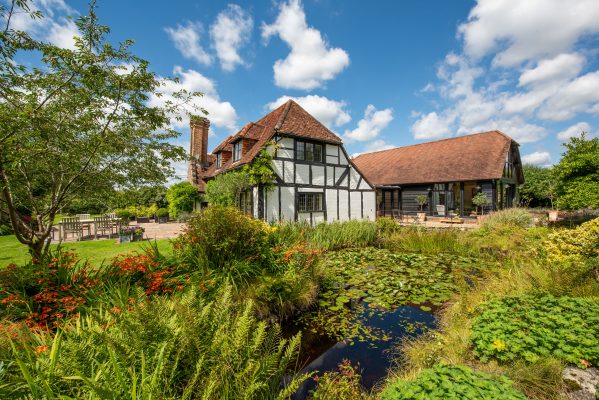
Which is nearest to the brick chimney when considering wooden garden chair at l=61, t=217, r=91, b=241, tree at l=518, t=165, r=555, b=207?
wooden garden chair at l=61, t=217, r=91, b=241

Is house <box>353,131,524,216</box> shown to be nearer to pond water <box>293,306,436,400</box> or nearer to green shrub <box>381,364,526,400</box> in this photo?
pond water <box>293,306,436,400</box>

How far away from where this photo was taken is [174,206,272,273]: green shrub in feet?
16.4

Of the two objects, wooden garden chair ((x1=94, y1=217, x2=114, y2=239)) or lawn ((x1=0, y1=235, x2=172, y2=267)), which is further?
wooden garden chair ((x1=94, y1=217, x2=114, y2=239))

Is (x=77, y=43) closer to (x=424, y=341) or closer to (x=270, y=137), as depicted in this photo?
(x=424, y=341)

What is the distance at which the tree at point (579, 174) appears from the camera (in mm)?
11344

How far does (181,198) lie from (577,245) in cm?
2171

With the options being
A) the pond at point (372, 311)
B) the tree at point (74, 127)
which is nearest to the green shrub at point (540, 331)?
the pond at point (372, 311)

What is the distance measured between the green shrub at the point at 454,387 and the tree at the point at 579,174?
14670 millimetres

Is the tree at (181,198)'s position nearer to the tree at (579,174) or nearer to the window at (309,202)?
the window at (309,202)

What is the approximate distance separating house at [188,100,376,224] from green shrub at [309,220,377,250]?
250 centimetres

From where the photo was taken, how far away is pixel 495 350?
2.89m

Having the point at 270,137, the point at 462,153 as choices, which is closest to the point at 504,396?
the point at 270,137

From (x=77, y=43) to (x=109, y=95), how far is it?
0.79 meters

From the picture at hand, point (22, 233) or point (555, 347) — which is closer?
point (555, 347)
